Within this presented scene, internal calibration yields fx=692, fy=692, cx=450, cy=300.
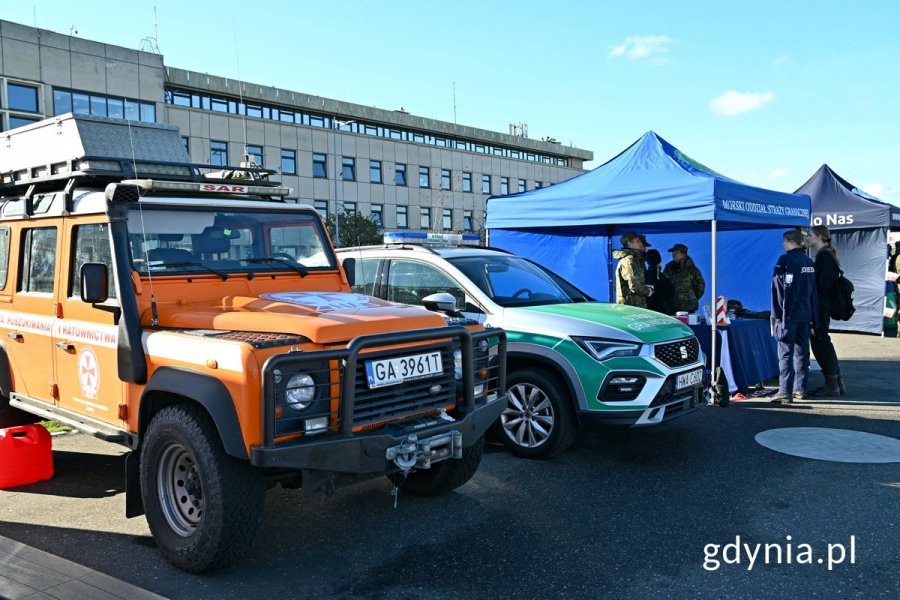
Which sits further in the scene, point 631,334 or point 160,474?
point 631,334

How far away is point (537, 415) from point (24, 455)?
4.06 metres

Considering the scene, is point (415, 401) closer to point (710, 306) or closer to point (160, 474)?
point (160, 474)

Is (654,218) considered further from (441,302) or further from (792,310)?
(441,302)

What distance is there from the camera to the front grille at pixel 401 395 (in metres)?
3.67

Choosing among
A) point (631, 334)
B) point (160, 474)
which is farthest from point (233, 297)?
point (631, 334)

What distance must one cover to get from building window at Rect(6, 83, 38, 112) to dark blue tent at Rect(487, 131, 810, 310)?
92.5 feet

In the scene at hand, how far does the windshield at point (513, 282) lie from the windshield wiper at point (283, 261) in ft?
5.61

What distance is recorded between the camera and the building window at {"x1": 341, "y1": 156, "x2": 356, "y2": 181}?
44.3 metres

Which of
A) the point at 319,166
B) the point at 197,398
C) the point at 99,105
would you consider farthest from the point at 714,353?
the point at 319,166

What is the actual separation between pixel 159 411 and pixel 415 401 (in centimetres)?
145

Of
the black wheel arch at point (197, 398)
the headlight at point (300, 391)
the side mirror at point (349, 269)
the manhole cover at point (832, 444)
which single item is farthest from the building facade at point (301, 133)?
the headlight at point (300, 391)

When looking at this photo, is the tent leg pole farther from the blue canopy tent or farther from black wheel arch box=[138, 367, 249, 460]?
black wheel arch box=[138, 367, 249, 460]

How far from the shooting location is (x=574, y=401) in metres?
5.65

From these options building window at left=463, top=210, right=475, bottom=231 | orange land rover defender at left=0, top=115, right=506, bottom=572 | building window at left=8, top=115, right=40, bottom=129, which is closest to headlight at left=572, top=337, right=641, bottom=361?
orange land rover defender at left=0, top=115, right=506, bottom=572
